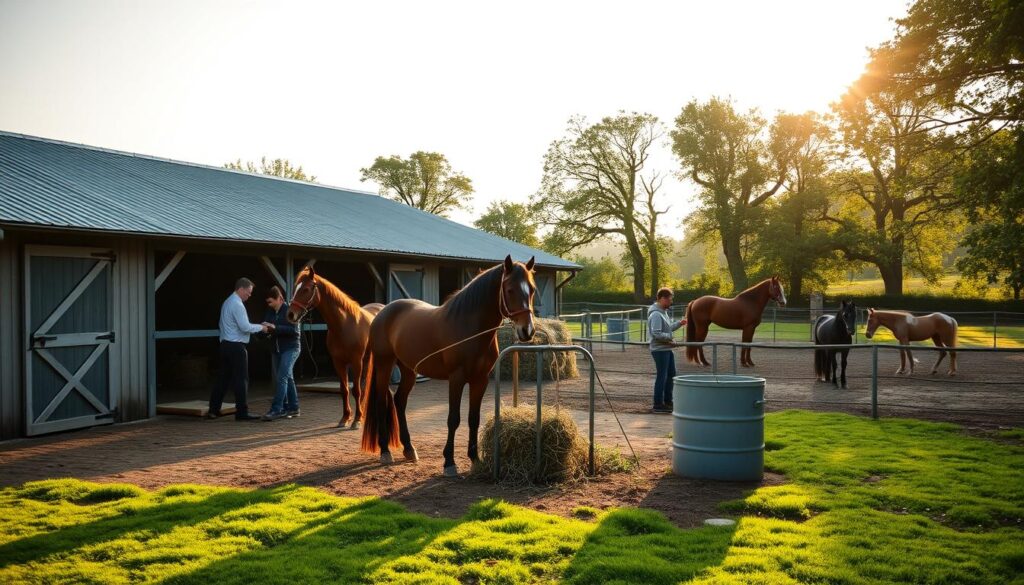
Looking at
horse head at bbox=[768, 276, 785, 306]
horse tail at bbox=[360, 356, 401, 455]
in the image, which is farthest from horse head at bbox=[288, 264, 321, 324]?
horse head at bbox=[768, 276, 785, 306]

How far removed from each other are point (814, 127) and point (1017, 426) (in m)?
35.5

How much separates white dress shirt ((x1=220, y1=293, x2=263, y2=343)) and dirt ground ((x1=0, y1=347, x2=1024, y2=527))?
1245 mm

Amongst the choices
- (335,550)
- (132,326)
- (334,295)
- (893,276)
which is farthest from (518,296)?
(893,276)

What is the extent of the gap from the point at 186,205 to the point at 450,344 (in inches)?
303

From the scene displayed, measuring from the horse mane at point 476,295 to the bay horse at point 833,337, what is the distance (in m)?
9.16

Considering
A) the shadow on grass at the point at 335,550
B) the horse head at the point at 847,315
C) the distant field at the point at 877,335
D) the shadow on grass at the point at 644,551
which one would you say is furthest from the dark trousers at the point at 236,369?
the distant field at the point at 877,335

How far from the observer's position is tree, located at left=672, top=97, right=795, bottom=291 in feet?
142

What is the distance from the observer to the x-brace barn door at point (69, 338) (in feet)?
28.5

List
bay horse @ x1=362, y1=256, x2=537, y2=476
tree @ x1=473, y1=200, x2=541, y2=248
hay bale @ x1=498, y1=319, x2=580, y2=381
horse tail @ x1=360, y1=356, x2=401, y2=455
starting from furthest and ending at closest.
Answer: tree @ x1=473, y1=200, x2=541, y2=248 → hay bale @ x1=498, y1=319, x2=580, y2=381 → horse tail @ x1=360, y1=356, x2=401, y2=455 → bay horse @ x1=362, y1=256, x2=537, y2=476

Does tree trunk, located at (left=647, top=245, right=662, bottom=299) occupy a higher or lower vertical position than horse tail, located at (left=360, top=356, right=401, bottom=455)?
higher

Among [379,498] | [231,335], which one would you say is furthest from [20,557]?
[231,335]

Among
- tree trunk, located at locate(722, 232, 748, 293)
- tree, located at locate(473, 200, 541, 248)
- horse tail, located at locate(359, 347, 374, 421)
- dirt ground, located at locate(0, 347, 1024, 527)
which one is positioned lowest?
A: dirt ground, located at locate(0, 347, 1024, 527)

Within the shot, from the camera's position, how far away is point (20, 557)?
4359mm

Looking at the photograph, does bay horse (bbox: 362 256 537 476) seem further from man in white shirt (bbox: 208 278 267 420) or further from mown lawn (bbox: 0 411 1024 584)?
man in white shirt (bbox: 208 278 267 420)
